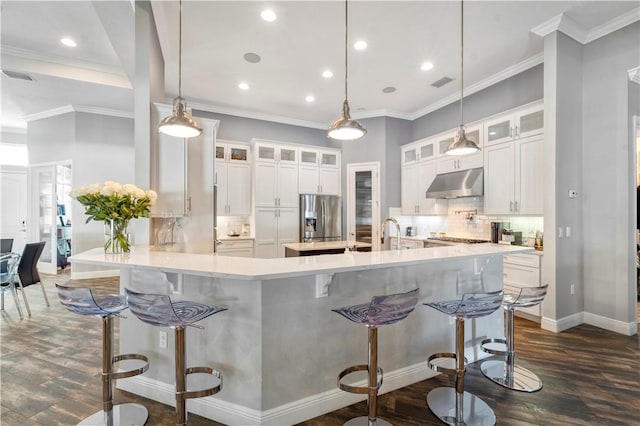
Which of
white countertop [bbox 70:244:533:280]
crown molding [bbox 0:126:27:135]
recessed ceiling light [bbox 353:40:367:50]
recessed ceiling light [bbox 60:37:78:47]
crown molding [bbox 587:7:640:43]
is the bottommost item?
white countertop [bbox 70:244:533:280]

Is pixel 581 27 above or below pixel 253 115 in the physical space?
above

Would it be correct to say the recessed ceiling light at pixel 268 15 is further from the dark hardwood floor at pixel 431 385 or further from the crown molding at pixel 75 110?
the crown molding at pixel 75 110

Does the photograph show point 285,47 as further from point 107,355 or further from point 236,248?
point 107,355

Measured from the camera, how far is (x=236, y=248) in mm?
5617

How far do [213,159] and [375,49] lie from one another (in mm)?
2462

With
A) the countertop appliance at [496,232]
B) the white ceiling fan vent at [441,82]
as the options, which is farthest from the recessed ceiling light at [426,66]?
the countertop appliance at [496,232]

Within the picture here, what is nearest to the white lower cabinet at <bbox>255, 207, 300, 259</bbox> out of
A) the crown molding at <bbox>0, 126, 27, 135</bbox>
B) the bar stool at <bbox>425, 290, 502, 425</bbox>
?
the bar stool at <bbox>425, 290, 502, 425</bbox>

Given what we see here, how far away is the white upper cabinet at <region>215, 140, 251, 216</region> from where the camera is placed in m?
5.69

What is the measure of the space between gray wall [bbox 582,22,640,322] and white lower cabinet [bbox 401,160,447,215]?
2159 millimetres

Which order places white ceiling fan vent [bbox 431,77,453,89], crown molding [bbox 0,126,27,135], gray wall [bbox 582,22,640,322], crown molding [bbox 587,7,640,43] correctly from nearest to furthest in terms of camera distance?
1. crown molding [bbox 587,7,640,43]
2. gray wall [bbox 582,22,640,322]
3. white ceiling fan vent [bbox 431,77,453,89]
4. crown molding [bbox 0,126,27,135]

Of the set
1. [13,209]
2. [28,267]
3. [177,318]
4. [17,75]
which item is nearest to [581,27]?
[177,318]

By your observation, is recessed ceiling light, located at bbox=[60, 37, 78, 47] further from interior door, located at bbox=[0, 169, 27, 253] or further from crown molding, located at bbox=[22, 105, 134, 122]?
interior door, located at bbox=[0, 169, 27, 253]

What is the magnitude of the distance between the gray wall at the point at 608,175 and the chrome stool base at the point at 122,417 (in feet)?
15.0

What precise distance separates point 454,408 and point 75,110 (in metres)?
7.54
